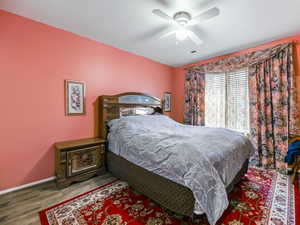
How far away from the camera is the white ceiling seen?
1853mm

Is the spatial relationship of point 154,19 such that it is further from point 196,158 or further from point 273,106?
point 273,106

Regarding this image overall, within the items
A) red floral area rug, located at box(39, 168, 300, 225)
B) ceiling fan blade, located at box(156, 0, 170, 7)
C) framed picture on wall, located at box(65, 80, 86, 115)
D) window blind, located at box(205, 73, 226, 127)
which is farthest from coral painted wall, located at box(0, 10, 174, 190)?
window blind, located at box(205, 73, 226, 127)

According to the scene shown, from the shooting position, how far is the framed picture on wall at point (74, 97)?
8.32 feet

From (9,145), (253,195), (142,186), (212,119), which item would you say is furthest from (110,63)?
(253,195)

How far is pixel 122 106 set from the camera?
308cm

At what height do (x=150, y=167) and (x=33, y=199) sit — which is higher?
(x=150, y=167)

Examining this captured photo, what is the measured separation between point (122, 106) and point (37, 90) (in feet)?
4.89

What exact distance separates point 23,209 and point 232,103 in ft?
14.2

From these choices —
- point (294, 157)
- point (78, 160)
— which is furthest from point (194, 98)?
point (78, 160)

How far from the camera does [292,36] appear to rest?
2635mm

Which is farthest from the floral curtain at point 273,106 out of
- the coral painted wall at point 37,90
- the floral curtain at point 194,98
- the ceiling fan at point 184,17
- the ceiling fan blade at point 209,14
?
the coral painted wall at point 37,90

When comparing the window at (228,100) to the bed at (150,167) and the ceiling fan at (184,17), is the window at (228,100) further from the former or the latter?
the ceiling fan at (184,17)

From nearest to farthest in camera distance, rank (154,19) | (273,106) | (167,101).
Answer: (154,19), (273,106), (167,101)

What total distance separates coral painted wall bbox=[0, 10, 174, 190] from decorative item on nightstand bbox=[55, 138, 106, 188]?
0.33 metres
